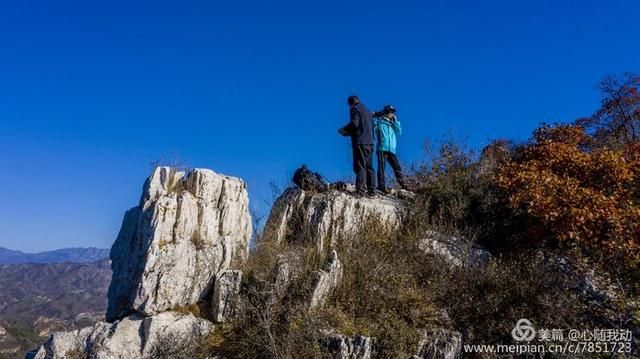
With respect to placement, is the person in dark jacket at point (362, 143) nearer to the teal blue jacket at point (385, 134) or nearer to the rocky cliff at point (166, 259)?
the teal blue jacket at point (385, 134)

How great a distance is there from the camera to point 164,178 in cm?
897

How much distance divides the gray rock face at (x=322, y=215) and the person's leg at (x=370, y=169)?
21.4 inches

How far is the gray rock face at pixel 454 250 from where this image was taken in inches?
361

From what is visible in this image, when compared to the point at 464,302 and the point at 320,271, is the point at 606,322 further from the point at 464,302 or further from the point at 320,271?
the point at 320,271

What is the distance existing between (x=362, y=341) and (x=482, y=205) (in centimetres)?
556

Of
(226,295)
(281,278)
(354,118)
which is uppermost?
(354,118)

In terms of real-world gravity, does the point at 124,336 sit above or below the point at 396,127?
below

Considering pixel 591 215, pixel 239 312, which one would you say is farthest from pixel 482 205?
pixel 239 312

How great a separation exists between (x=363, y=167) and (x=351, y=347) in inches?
207

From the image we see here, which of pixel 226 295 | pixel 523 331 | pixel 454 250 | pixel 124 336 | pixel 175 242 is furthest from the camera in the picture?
pixel 454 250

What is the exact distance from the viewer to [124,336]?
730 centimetres

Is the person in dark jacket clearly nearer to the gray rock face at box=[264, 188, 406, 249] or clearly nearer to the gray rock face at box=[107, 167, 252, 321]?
the gray rock face at box=[264, 188, 406, 249]

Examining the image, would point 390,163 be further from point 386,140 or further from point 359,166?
point 359,166

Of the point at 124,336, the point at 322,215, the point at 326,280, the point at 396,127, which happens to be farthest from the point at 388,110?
the point at 124,336
